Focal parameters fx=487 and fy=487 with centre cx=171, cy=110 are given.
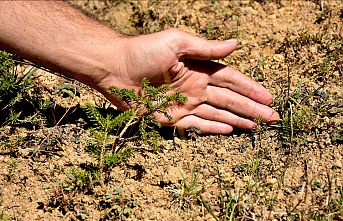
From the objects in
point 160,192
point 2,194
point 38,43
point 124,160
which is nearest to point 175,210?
point 160,192

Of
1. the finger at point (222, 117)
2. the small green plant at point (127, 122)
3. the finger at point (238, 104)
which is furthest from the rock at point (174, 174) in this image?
the finger at point (238, 104)

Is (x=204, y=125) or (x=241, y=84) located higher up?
(x=241, y=84)

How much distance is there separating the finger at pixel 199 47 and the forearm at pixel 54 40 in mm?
432

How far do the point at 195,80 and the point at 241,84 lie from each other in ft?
1.04

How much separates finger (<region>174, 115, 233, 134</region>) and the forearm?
2.06ft

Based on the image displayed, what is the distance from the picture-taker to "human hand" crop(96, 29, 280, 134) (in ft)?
10.2

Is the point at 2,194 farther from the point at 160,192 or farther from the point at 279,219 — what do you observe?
the point at 279,219

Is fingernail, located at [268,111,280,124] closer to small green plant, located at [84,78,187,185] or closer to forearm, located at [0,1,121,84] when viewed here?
small green plant, located at [84,78,187,185]

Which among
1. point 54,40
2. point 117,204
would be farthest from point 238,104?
point 54,40

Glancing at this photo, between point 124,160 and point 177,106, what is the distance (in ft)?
1.91

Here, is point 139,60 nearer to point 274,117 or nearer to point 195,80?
point 195,80

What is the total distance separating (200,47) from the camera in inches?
123

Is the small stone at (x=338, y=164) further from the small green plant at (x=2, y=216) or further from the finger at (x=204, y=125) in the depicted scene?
the small green plant at (x=2, y=216)

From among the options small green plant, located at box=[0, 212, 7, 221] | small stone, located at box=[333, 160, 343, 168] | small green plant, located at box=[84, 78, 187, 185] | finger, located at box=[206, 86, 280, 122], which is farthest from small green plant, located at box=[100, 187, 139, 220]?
small stone, located at box=[333, 160, 343, 168]
